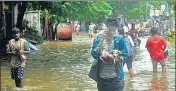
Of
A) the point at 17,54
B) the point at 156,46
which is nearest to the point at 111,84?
the point at 17,54

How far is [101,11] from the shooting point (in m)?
62.2

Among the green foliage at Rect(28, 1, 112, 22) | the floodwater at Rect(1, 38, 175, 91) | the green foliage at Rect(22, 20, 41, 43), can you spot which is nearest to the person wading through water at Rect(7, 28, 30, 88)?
the floodwater at Rect(1, 38, 175, 91)

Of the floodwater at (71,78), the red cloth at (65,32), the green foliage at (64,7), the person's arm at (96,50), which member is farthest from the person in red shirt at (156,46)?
the red cloth at (65,32)

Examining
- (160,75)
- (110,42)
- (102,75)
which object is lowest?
(160,75)

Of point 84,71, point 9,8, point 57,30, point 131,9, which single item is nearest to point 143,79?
point 84,71

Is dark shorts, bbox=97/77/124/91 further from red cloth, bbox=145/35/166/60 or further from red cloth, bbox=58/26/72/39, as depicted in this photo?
red cloth, bbox=58/26/72/39

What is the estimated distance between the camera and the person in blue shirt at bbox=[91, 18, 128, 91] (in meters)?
7.41

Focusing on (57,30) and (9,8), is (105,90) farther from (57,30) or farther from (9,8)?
(57,30)

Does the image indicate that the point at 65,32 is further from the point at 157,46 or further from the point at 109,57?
the point at 109,57

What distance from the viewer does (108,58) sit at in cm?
738

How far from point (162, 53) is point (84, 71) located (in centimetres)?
262

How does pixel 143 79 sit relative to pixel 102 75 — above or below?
below

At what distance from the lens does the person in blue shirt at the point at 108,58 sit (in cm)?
741

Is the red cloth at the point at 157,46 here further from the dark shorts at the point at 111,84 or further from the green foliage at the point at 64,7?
the green foliage at the point at 64,7
